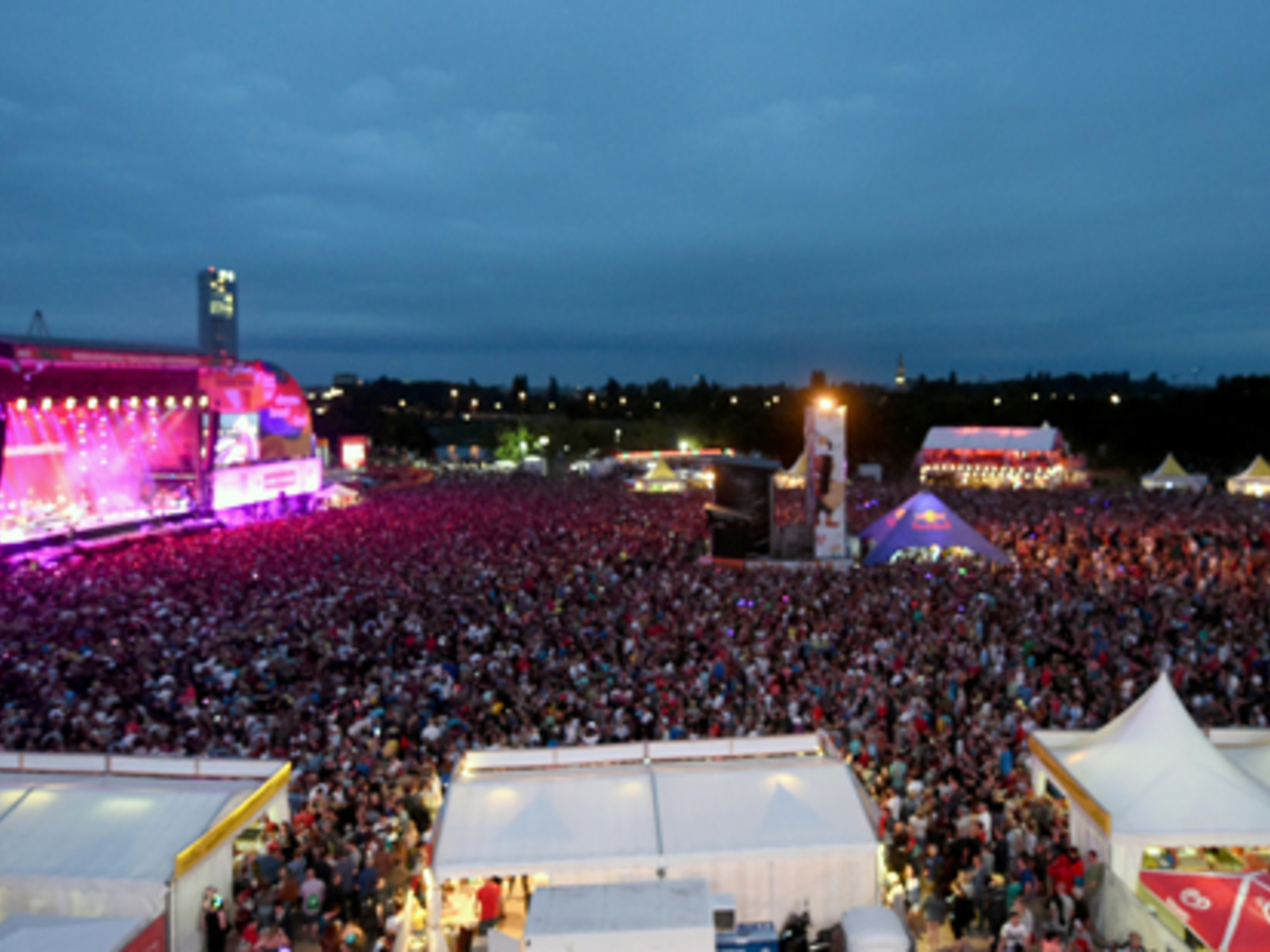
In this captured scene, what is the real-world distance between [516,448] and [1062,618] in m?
49.1

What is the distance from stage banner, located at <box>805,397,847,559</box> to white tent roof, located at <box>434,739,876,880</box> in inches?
486

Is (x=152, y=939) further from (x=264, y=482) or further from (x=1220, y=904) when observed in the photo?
(x=264, y=482)

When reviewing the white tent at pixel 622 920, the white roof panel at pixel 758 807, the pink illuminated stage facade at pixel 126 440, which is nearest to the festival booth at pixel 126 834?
the white tent at pixel 622 920

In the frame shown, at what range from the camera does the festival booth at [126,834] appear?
218 inches

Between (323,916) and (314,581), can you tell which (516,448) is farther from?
(323,916)

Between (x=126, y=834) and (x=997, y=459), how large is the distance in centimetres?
4252

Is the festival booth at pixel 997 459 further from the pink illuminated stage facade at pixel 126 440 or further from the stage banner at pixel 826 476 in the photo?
the pink illuminated stage facade at pixel 126 440

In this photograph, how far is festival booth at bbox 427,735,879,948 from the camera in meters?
5.73

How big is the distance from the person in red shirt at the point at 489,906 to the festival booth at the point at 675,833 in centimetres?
12

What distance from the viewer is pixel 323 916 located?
6.06m

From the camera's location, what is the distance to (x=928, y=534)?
18062 millimetres

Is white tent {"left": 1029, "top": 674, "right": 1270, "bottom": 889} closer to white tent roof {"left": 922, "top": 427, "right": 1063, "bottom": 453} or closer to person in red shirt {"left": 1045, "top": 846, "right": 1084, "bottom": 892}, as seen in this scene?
person in red shirt {"left": 1045, "top": 846, "right": 1084, "bottom": 892}

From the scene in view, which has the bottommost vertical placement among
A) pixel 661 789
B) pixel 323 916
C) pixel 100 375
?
pixel 323 916

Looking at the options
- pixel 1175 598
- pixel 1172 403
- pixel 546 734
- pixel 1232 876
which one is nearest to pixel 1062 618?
pixel 1175 598
